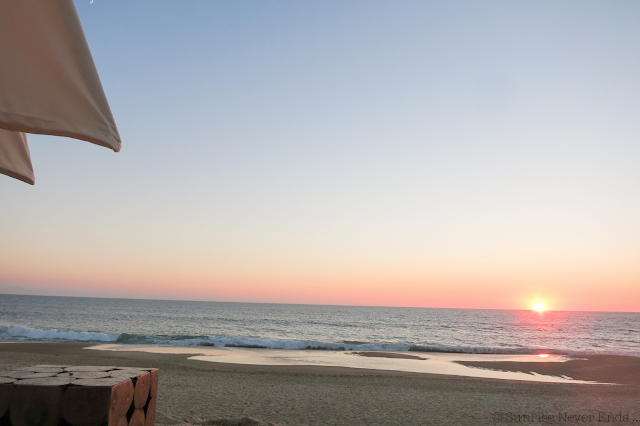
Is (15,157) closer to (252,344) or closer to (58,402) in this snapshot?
(58,402)

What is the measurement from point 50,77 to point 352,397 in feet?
30.3

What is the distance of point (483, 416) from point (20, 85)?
8881mm

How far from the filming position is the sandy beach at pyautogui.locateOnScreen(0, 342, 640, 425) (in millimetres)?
7750

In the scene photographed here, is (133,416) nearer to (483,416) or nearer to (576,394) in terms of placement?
(483,416)

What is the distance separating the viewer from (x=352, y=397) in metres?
9.58

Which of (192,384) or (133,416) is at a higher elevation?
(133,416)

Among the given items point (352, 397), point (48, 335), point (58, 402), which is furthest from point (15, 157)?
point (48, 335)

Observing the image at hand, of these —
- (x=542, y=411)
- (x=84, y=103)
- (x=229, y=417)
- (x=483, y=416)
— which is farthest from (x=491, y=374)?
(x=84, y=103)

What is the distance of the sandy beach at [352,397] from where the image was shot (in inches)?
305

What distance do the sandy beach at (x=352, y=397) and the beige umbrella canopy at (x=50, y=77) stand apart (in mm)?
5833

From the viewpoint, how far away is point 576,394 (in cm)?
1095

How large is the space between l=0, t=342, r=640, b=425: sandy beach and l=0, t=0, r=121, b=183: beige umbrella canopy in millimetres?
5833

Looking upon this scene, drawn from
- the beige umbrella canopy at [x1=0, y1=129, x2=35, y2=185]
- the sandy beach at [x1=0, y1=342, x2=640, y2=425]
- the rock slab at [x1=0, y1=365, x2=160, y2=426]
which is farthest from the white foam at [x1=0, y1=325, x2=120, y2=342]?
the beige umbrella canopy at [x1=0, y1=129, x2=35, y2=185]

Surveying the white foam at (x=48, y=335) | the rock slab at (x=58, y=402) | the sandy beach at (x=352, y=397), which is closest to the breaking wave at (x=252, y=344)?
the white foam at (x=48, y=335)
